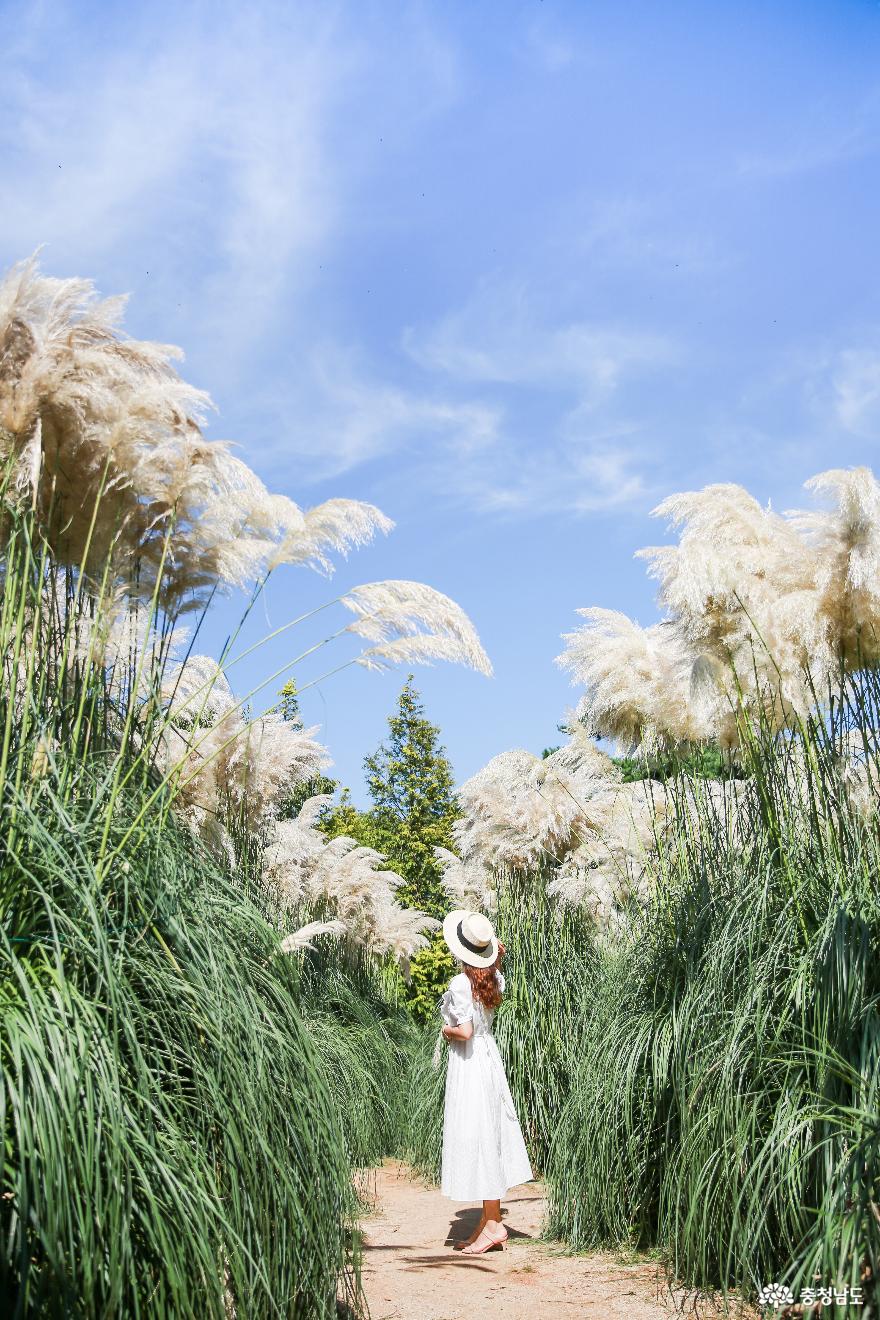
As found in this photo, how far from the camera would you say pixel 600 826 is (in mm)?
8312

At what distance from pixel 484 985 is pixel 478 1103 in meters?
0.60

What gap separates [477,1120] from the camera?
501cm

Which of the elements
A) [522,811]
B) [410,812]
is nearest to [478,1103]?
[522,811]

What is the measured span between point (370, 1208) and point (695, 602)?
12.7ft

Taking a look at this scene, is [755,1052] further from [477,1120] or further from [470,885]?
[470,885]

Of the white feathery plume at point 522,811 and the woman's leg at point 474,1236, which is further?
the white feathery plume at point 522,811

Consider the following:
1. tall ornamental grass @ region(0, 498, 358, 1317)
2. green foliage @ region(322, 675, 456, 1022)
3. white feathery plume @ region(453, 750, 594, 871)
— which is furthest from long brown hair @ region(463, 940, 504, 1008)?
green foliage @ region(322, 675, 456, 1022)

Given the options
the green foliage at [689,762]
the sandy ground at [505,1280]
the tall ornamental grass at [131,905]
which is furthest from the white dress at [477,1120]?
the green foliage at [689,762]

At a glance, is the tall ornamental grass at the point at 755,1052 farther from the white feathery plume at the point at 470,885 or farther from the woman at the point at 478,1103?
the white feathery plume at the point at 470,885

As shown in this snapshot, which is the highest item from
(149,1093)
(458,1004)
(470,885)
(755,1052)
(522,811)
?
(522,811)

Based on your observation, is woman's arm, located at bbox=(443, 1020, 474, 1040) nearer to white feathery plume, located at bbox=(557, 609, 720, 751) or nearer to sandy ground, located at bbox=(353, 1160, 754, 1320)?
sandy ground, located at bbox=(353, 1160, 754, 1320)

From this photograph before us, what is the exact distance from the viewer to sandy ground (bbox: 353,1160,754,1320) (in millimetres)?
3588

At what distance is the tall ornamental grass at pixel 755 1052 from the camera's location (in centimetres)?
290

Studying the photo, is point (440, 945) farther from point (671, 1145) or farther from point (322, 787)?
point (671, 1145)
